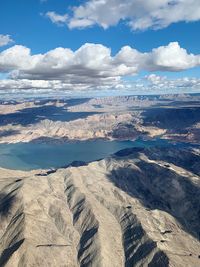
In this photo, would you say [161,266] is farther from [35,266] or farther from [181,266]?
[35,266]

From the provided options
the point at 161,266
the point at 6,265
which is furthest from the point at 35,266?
the point at 161,266

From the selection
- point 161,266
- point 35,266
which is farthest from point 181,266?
point 35,266

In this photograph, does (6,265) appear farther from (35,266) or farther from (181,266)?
(181,266)

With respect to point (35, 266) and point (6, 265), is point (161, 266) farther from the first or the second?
point (6, 265)

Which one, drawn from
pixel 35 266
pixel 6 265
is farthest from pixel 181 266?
pixel 6 265

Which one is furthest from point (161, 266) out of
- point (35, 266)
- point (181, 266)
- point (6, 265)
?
point (6, 265)
